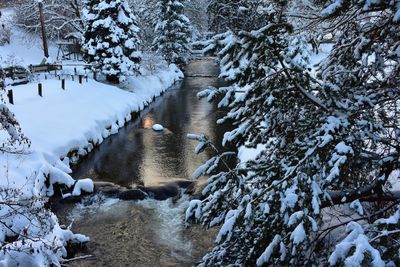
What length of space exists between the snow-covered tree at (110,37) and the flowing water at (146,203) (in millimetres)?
3662

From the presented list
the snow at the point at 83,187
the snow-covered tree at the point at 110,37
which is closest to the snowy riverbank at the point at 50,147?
the snow at the point at 83,187

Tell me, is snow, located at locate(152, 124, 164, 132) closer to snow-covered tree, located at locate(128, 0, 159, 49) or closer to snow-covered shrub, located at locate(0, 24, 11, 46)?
snow-covered shrub, located at locate(0, 24, 11, 46)

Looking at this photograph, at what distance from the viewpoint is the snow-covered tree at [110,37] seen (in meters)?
25.7

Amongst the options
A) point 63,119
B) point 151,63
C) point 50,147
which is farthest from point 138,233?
point 151,63

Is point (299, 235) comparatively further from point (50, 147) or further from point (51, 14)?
point (51, 14)

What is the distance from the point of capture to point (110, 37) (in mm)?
25828

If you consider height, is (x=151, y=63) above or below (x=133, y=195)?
above

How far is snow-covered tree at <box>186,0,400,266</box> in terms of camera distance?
367 cm

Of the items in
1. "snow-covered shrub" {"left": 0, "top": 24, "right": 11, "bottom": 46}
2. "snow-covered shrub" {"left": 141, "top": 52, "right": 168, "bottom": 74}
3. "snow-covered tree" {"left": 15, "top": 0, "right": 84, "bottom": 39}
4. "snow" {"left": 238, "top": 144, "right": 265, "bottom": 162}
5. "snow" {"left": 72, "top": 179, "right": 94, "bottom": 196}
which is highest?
"snow-covered tree" {"left": 15, "top": 0, "right": 84, "bottom": 39}

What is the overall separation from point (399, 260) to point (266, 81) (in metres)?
2.44

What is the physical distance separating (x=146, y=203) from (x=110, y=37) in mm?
16352

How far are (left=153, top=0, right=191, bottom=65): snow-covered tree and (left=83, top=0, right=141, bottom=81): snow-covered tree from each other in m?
12.3

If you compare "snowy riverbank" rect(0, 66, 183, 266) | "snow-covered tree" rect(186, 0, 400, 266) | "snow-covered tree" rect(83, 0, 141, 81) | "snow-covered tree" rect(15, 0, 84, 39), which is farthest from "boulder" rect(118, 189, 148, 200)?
"snow-covered tree" rect(15, 0, 84, 39)

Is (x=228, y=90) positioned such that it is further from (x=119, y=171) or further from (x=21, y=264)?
(x=119, y=171)
